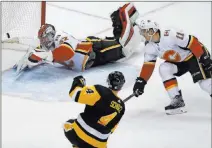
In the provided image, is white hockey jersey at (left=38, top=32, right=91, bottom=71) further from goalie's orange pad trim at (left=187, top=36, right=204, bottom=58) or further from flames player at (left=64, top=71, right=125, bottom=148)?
flames player at (left=64, top=71, right=125, bottom=148)

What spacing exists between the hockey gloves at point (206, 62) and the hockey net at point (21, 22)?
1.20 meters

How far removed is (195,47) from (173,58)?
0.15 m

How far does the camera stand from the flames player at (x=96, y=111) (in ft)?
8.32

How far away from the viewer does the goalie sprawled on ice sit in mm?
3975

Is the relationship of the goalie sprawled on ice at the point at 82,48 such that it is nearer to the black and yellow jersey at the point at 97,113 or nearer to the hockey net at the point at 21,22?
the hockey net at the point at 21,22

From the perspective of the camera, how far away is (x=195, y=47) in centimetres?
339

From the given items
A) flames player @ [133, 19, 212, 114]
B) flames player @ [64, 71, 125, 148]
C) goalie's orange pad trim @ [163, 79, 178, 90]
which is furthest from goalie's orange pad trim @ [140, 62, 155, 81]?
flames player @ [64, 71, 125, 148]

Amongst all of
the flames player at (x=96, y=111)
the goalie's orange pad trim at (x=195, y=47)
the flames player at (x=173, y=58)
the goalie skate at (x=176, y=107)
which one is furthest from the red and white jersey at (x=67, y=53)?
the flames player at (x=96, y=111)

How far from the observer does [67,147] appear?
3014 millimetres

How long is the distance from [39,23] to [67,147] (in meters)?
1.35

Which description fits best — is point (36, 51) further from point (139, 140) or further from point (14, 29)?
point (139, 140)

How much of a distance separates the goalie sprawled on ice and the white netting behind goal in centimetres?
12

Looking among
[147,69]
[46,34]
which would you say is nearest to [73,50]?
[46,34]

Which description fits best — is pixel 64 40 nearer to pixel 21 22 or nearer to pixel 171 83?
pixel 21 22
